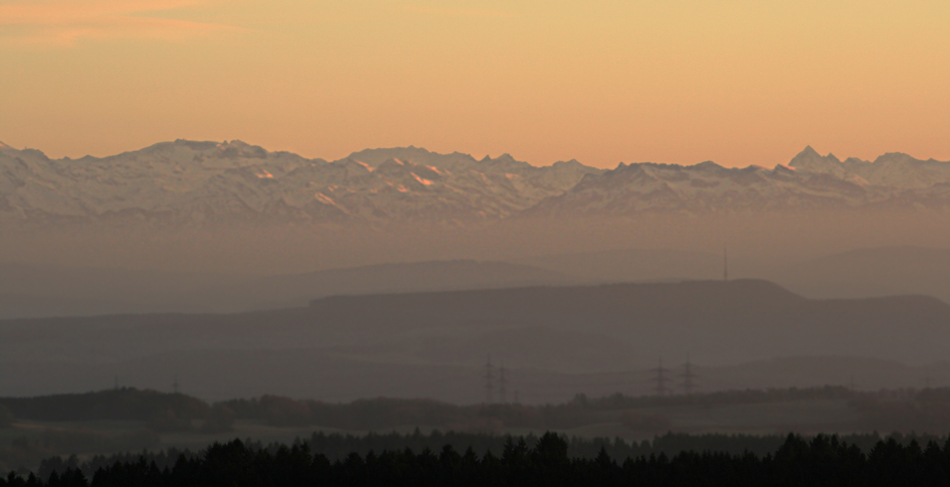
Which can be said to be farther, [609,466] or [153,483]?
[609,466]

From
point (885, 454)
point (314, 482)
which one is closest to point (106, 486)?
point (314, 482)

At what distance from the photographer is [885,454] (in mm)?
194875

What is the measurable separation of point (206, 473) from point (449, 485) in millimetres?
34596

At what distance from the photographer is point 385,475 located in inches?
7382

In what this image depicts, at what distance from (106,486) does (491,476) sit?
170 feet

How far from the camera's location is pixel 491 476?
182m

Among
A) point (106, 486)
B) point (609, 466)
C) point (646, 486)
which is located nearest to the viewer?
point (106, 486)

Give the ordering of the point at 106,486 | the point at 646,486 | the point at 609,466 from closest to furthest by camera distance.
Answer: the point at 106,486
the point at 646,486
the point at 609,466

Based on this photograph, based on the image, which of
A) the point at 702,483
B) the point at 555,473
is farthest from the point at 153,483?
the point at 702,483

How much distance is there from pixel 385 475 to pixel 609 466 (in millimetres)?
35511

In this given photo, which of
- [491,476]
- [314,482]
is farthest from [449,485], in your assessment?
[314,482]

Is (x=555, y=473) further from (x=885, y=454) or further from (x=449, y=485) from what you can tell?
(x=885, y=454)

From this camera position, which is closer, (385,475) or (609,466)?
(385,475)

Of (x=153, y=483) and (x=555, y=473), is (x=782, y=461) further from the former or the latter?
(x=153, y=483)
